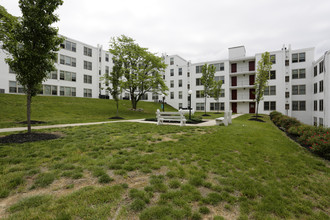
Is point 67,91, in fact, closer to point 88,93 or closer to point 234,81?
point 88,93

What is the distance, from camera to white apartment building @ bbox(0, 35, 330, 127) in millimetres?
26062

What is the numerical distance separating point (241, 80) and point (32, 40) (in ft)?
126

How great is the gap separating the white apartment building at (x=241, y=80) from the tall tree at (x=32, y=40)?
17.9 metres

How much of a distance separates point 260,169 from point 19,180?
619 centimetres

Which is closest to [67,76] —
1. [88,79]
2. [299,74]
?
[88,79]

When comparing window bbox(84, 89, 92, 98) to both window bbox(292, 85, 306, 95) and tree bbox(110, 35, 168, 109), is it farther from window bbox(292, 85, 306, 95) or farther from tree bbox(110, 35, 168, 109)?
window bbox(292, 85, 306, 95)

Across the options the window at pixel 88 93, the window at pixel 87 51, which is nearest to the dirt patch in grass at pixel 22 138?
the window at pixel 88 93

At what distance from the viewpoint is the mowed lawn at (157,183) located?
2.81 meters

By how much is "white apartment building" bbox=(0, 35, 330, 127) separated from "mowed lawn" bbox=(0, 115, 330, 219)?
22.4 m

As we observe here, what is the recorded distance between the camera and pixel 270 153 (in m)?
6.16

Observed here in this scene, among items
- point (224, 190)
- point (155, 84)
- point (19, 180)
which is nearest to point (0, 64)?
point (155, 84)

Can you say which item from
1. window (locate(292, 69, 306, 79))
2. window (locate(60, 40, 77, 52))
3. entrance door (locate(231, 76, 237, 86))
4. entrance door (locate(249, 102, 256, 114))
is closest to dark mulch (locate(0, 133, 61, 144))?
window (locate(60, 40, 77, 52))

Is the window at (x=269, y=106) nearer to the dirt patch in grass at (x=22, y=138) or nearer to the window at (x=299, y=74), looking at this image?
the window at (x=299, y=74)

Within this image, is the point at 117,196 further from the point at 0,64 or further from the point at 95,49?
the point at 95,49
